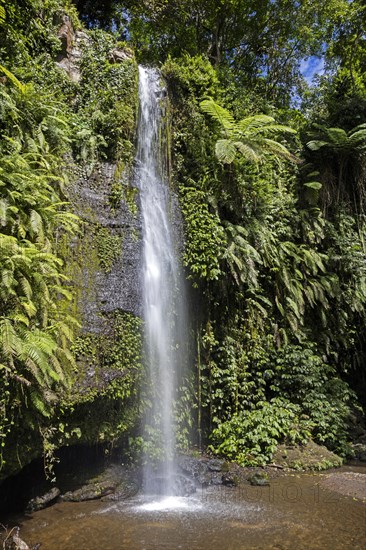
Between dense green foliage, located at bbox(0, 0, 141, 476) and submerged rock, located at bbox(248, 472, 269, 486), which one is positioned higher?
dense green foliage, located at bbox(0, 0, 141, 476)

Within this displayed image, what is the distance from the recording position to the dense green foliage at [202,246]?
577 cm

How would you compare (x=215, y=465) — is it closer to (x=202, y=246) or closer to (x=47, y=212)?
(x=202, y=246)

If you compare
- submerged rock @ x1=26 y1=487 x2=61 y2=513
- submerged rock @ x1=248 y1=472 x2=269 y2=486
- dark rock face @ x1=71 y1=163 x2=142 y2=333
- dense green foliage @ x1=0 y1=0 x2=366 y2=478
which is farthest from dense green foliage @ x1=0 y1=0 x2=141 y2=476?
submerged rock @ x1=248 y1=472 x2=269 y2=486

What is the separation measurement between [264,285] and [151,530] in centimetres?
659

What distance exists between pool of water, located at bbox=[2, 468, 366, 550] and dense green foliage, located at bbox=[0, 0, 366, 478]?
37.4 inches

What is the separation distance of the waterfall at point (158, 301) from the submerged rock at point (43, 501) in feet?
4.78

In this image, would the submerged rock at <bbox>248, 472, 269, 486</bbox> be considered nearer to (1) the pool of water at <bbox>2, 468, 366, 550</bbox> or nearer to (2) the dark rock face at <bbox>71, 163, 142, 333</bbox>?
(1) the pool of water at <bbox>2, 468, 366, 550</bbox>

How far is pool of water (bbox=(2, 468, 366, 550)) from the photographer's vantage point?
470cm

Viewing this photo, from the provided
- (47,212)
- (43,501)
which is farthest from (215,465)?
(47,212)

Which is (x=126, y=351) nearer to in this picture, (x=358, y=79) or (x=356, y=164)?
(x=356, y=164)

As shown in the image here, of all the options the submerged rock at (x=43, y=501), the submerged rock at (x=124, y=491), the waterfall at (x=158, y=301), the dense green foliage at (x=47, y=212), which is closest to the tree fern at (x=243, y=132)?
the waterfall at (x=158, y=301)

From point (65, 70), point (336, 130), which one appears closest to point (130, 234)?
point (65, 70)

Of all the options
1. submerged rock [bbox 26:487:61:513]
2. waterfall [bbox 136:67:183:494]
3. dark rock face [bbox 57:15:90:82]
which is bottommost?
submerged rock [bbox 26:487:61:513]

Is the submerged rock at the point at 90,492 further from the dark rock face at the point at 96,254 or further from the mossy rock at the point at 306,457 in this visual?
the mossy rock at the point at 306,457
